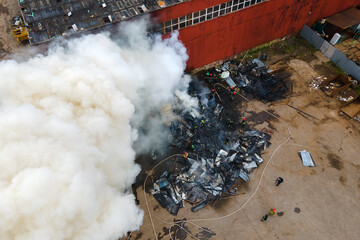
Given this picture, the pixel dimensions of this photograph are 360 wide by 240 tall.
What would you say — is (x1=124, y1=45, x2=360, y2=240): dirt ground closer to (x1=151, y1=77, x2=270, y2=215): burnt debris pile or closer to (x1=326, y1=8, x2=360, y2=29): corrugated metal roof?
(x1=151, y1=77, x2=270, y2=215): burnt debris pile

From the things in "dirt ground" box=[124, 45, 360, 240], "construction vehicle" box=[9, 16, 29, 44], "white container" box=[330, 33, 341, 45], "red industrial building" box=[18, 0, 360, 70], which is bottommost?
"dirt ground" box=[124, 45, 360, 240]

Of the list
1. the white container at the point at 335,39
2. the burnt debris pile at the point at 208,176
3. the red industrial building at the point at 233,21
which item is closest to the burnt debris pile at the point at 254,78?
the red industrial building at the point at 233,21

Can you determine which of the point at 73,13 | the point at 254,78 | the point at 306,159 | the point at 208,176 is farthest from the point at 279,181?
the point at 73,13

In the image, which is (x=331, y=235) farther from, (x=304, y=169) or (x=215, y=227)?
(x=215, y=227)

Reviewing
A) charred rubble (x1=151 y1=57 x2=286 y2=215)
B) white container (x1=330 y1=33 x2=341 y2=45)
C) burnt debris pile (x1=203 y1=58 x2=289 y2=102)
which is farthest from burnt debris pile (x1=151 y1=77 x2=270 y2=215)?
white container (x1=330 y1=33 x2=341 y2=45)

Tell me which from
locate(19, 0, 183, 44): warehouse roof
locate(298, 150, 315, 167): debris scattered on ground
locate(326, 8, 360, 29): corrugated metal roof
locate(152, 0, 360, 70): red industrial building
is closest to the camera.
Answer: locate(19, 0, 183, 44): warehouse roof

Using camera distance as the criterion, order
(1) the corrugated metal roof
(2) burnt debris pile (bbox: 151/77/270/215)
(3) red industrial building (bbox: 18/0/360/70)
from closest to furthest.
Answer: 1. (3) red industrial building (bbox: 18/0/360/70)
2. (2) burnt debris pile (bbox: 151/77/270/215)
3. (1) the corrugated metal roof
